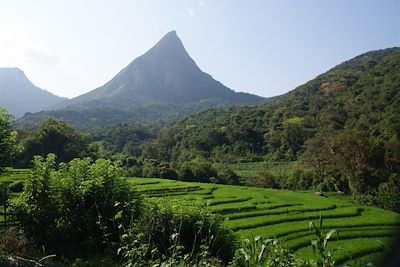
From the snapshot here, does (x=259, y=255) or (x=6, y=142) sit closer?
(x=259, y=255)

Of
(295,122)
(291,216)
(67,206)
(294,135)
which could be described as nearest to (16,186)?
(67,206)

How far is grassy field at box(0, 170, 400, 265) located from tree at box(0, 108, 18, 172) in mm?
3914

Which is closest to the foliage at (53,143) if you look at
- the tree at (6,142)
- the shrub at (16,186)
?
the shrub at (16,186)

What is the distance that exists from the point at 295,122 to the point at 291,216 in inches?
1997

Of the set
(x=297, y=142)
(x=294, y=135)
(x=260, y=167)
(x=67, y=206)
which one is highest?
(x=67, y=206)

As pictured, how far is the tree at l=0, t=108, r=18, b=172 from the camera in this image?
12.7 metres

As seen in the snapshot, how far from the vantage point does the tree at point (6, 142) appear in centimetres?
1273

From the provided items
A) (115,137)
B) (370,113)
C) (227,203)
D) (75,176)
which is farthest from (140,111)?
(75,176)

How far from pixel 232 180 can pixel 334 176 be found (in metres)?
10.8

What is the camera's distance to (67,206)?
1192cm

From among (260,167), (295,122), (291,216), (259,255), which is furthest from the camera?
(295,122)

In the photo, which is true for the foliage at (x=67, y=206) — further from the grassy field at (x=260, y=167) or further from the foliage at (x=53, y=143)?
the grassy field at (x=260, y=167)

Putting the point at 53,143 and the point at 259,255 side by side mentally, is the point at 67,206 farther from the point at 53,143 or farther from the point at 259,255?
the point at 53,143

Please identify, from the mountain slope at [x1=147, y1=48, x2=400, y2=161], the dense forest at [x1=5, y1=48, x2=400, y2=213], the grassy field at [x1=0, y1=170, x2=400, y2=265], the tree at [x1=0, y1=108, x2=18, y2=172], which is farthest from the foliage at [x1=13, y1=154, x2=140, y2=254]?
the mountain slope at [x1=147, y1=48, x2=400, y2=161]
